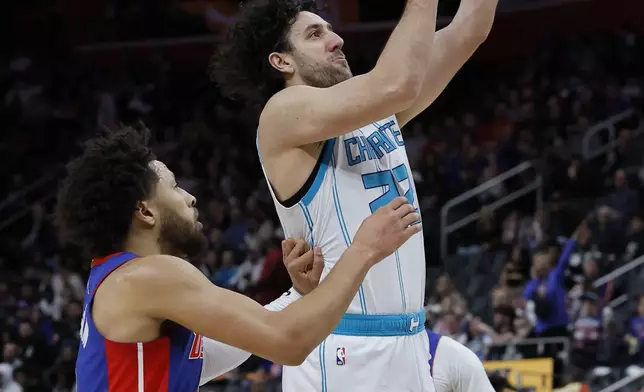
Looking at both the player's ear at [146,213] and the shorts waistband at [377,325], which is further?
the shorts waistband at [377,325]

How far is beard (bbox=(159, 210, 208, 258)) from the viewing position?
3.43 metres

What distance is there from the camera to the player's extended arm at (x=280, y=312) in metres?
3.04

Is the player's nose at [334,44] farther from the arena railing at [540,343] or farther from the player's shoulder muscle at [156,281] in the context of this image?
the arena railing at [540,343]

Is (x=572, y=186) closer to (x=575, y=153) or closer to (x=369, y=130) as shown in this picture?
(x=575, y=153)

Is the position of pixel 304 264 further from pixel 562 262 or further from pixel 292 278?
pixel 562 262

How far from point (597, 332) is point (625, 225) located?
1.78 meters

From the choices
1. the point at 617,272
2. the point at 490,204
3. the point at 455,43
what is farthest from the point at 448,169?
the point at 455,43

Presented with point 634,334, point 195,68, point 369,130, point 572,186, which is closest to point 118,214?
point 369,130

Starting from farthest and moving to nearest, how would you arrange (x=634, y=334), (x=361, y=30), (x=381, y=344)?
(x=361, y=30), (x=634, y=334), (x=381, y=344)

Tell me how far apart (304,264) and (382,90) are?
72 centimetres

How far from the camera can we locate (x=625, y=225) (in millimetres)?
10805

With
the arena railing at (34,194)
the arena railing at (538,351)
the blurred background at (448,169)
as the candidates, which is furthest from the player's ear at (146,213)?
the arena railing at (34,194)

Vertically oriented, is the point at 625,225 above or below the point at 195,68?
below

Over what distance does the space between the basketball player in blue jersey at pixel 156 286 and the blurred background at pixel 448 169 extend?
5.18 metres
